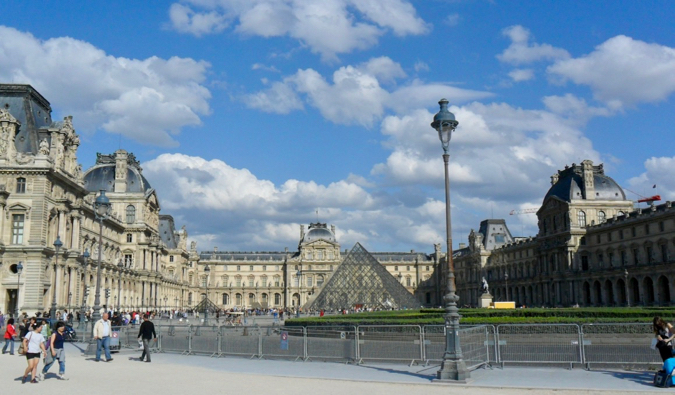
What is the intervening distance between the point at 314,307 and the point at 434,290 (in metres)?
73.0

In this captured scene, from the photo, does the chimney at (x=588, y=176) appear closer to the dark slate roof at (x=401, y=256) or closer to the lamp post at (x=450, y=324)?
the dark slate roof at (x=401, y=256)

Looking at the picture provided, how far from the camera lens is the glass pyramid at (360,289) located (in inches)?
1681

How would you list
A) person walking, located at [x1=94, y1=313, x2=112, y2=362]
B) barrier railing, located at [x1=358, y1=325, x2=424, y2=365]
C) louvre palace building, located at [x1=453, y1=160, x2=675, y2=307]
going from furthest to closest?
louvre palace building, located at [x1=453, y1=160, x2=675, y2=307] < person walking, located at [x1=94, y1=313, x2=112, y2=362] < barrier railing, located at [x1=358, y1=325, x2=424, y2=365]

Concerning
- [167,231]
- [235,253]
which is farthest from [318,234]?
[167,231]

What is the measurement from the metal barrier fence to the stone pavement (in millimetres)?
382

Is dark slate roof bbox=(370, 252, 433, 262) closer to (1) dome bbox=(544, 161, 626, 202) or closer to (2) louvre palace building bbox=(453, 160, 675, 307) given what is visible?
(2) louvre palace building bbox=(453, 160, 675, 307)

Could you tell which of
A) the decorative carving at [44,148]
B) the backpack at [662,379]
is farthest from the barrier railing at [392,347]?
the decorative carving at [44,148]

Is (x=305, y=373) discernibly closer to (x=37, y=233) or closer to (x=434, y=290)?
(x=37, y=233)

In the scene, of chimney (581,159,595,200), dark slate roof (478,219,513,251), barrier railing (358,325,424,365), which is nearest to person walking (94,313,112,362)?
barrier railing (358,325,424,365)

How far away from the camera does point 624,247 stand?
191ft

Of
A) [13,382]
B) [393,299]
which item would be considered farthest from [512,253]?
[13,382]

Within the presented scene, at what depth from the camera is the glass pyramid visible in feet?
140

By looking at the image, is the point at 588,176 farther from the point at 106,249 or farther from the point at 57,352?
the point at 57,352

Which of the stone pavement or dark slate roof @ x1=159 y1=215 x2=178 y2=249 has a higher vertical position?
dark slate roof @ x1=159 y1=215 x2=178 y2=249
